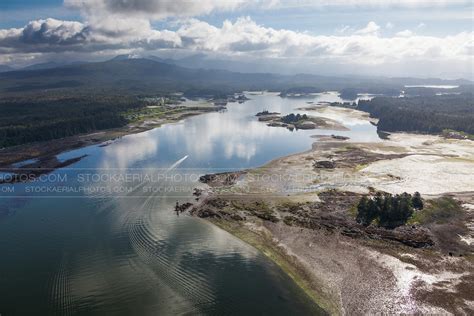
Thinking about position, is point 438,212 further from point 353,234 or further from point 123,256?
point 123,256

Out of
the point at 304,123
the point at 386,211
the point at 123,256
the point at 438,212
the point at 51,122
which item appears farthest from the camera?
the point at 304,123

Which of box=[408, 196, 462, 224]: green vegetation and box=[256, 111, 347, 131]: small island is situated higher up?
box=[256, 111, 347, 131]: small island

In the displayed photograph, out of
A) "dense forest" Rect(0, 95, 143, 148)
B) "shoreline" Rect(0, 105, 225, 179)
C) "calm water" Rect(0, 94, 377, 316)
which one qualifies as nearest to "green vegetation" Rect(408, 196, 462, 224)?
"calm water" Rect(0, 94, 377, 316)

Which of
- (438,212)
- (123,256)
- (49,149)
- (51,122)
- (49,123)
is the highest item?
(51,122)

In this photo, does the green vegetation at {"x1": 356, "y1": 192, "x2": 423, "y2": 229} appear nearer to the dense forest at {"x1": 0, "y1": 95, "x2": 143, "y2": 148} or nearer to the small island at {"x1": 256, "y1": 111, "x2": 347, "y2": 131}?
the small island at {"x1": 256, "y1": 111, "x2": 347, "y2": 131}

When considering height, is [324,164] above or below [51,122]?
below

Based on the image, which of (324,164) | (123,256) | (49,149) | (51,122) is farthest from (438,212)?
(51,122)

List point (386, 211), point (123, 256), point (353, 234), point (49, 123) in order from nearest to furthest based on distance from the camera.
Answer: point (123, 256) < point (353, 234) < point (386, 211) < point (49, 123)

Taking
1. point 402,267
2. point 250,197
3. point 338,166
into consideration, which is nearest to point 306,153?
point 338,166
